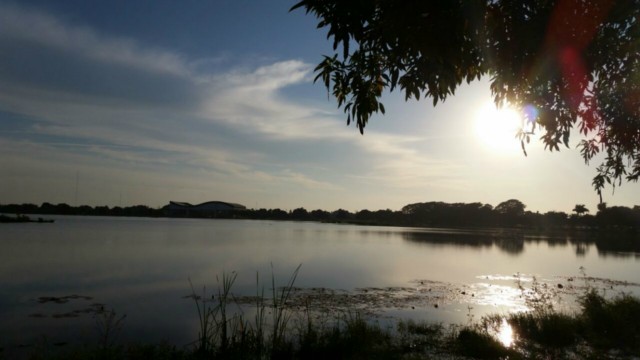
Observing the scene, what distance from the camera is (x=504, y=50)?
4.82 meters

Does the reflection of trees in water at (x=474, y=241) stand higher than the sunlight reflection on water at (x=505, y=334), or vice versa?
the reflection of trees in water at (x=474, y=241)

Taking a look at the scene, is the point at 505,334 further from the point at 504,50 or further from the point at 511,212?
the point at 511,212

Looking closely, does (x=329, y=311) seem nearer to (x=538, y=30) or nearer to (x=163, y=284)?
(x=163, y=284)

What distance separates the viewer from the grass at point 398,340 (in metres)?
10.4

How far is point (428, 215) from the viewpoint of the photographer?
199m

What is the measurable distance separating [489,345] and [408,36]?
31.7 feet

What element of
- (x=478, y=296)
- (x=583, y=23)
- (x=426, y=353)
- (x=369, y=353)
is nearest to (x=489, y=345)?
(x=426, y=353)

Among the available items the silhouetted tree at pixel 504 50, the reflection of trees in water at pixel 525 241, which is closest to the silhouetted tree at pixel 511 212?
the reflection of trees in water at pixel 525 241

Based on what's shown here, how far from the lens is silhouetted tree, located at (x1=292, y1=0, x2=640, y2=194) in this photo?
4395 millimetres

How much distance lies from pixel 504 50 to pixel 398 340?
9.93m

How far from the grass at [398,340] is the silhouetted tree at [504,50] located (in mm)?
5702

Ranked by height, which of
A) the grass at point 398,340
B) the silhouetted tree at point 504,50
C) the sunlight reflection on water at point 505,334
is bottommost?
the sunlight reflection on water at point 505,334

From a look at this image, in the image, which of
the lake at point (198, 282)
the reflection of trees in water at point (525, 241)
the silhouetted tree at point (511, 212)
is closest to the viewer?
the lake at point (198, 282)

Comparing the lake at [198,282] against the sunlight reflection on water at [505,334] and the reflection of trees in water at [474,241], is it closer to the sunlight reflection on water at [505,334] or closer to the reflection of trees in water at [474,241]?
the sunlight reflection on water at [505,334]
